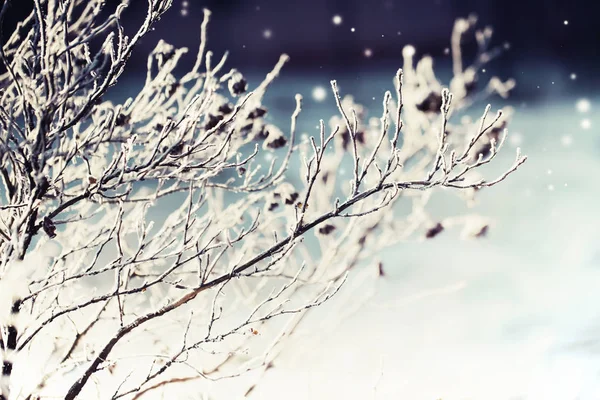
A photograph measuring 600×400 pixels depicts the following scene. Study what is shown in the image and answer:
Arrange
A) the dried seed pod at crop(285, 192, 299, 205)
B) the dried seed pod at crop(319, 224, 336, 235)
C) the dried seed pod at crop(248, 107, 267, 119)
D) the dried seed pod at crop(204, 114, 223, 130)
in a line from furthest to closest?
the dried seed pod at crop(319, 224, 336, 235), the dried seed pod at crop(248, 107, 267, 119), the dried seed pod at crop(285, 192, 299, 205), the dried seed pod at crop(204, 114, 223, 130)

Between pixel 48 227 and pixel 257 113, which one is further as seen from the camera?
pixel 257 113

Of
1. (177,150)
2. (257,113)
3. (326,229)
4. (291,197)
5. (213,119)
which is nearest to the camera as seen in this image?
(177,150)

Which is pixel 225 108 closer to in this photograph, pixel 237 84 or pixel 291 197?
pixel 237 84

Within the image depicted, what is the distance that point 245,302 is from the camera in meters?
4.10

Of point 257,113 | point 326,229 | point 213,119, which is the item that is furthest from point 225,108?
point 326,229

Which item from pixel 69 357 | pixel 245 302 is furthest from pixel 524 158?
pixel 69 357

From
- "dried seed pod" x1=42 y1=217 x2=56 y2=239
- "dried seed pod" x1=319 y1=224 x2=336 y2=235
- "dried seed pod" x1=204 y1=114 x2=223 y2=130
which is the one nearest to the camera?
"dried seed pod" x1=42 y1=217 x2=56 y2=239

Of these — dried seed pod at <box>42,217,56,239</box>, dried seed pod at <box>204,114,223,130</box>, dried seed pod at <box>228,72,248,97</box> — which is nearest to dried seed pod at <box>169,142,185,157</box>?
dried seed pod at <box>204,114,223,130</box>

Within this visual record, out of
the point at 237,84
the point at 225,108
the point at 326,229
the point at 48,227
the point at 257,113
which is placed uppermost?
the point at 257,113

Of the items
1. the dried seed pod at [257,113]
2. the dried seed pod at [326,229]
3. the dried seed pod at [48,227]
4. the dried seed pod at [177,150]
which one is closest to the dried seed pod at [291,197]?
the dried seed pod at [326,229]

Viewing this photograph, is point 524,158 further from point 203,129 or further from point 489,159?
point 203,129

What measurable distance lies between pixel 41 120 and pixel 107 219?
6.57ft

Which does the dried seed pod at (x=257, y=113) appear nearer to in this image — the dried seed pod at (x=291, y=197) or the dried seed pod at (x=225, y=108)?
the dried seed pod at (x=225, y=108)

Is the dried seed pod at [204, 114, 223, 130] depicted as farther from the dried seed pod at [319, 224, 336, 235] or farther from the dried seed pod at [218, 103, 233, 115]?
the dried seed pod at [319, 224, 336, 235]
